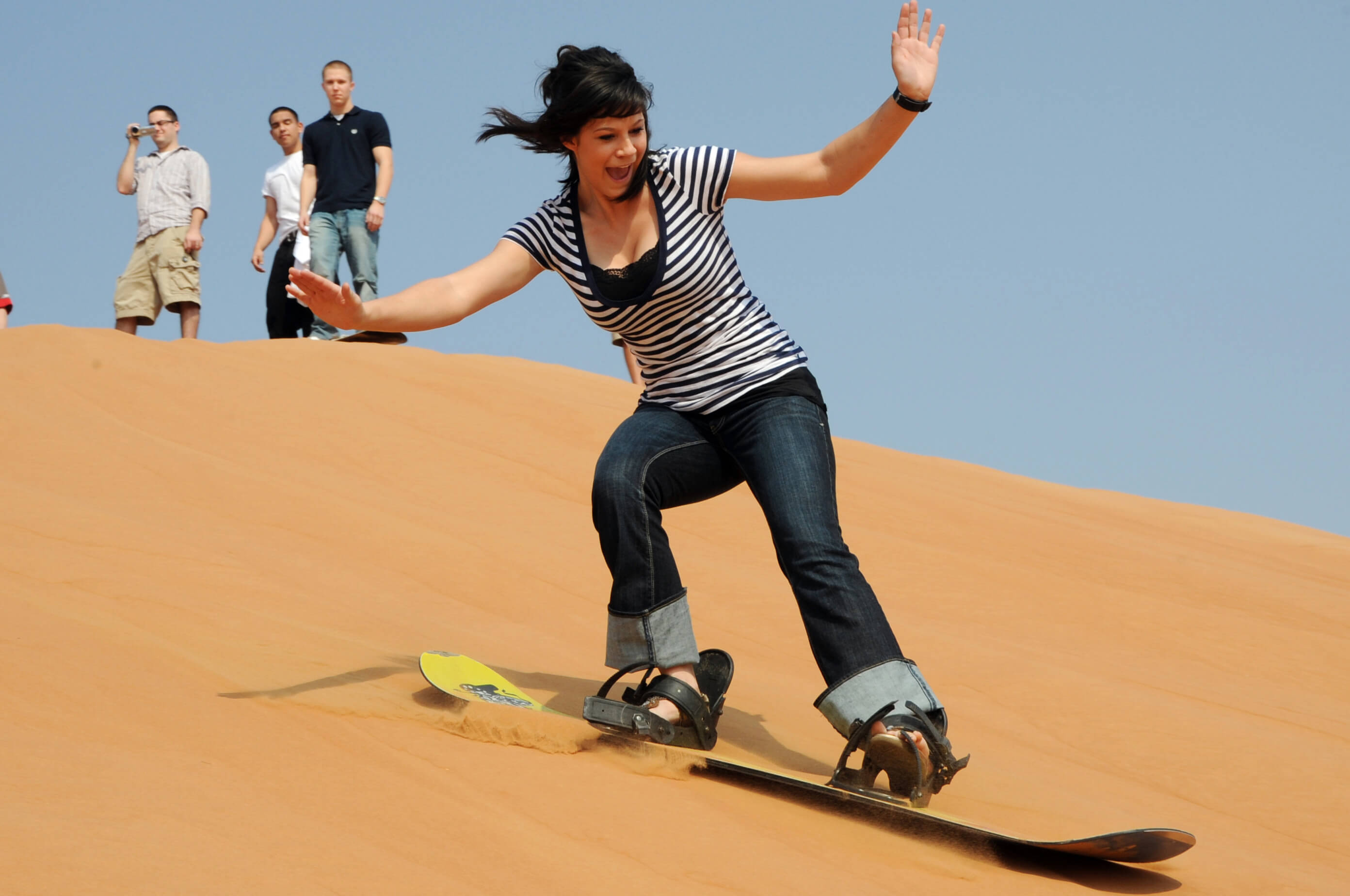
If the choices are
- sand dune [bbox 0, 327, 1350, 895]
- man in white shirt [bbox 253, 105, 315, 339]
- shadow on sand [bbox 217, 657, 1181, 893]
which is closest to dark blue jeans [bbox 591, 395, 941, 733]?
shadow on sand [bbox 217, 657, 1181, 893]

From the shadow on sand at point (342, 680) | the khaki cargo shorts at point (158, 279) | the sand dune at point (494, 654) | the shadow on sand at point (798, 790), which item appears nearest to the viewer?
the sand dune at point (494, 654)

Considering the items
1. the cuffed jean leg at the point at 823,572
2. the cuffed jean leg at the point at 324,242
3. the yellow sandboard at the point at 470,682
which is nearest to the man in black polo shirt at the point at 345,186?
the cuffed jean leg at the point at 324,242

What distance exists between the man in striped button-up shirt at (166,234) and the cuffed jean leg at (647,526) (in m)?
5.88

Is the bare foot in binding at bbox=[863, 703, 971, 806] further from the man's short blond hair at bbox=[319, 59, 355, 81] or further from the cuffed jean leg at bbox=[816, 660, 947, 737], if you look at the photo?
the man's short blond hair at bbox=[319, 59, 355, 81]

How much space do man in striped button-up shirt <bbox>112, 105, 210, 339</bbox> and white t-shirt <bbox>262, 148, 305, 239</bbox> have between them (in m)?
0.75

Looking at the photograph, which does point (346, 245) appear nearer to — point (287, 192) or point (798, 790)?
point (287, 192)

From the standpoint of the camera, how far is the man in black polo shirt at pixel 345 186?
26.9 ft

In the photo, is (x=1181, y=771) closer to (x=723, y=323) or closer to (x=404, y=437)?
(x=723, y=323)

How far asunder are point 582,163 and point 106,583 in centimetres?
190

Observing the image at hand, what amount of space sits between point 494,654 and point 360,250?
5204mm

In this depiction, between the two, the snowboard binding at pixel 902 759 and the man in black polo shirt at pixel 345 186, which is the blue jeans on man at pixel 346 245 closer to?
the man in black polo shirt at pixel 345 186

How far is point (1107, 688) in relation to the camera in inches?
165

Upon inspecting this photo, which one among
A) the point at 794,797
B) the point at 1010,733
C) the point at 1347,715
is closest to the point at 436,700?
the point at 794,797

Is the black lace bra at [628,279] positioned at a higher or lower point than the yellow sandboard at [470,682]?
higher
